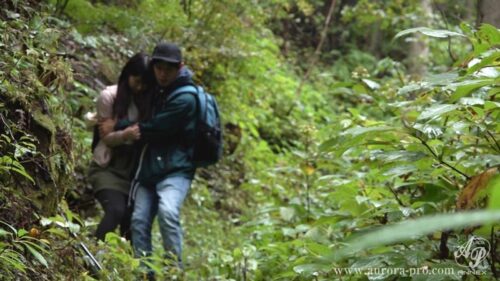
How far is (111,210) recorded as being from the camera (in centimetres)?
515

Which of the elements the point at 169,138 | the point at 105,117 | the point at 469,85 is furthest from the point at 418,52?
the point at 469,85

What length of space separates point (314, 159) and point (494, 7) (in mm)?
1993

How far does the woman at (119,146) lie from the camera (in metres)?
5.25

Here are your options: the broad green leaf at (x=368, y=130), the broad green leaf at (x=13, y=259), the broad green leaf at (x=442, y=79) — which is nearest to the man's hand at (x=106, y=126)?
the broad green leaf at (x=13, y=259)

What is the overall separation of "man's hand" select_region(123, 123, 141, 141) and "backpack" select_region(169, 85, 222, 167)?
1.20 ft

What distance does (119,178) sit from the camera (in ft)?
17.5

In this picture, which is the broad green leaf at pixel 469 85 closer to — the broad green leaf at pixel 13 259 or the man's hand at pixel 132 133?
the broad green leaf at pixel 13 259

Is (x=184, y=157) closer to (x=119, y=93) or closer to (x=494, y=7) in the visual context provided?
(x=119, y=93)

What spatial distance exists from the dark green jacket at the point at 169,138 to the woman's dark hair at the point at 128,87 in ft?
0.45

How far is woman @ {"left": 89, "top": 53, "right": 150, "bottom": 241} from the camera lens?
17.2ft

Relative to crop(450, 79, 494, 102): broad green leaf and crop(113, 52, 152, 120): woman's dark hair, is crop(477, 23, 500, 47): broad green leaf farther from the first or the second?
crop(113, 52, 152, 120): woman's dark hair

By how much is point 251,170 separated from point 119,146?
5308 millimetres

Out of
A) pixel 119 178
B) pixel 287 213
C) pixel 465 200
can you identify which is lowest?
pixel 287 213

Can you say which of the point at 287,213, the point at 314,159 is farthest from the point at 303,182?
the point at 287,213
